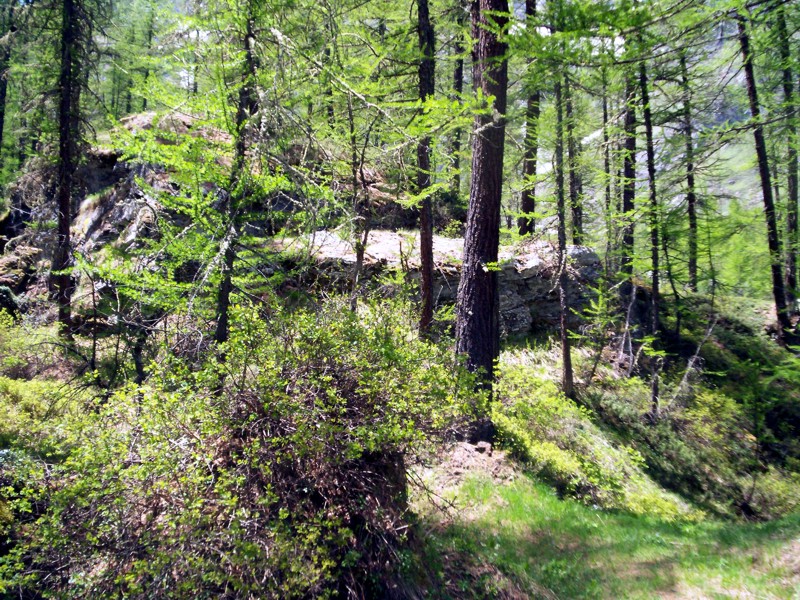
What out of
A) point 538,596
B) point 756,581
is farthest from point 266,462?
point 756,581

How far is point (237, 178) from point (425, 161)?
5.00 m

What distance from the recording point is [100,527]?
3115mm

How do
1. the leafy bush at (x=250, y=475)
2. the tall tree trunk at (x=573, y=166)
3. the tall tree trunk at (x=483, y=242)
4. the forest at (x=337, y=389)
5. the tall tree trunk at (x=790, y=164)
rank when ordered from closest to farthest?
the leafy bush at (x=250, y=475) < the forest at (x=337, y=389) < the tall tree trunk at (x=483, y=242) < the tall tree trunk at (x=790, y=164) < the tall tree trunk at (x=573, y=166)

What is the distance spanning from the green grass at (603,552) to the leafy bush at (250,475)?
1398 mm

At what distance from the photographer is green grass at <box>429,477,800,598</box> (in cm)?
432

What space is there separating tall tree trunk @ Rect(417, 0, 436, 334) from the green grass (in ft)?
12.4

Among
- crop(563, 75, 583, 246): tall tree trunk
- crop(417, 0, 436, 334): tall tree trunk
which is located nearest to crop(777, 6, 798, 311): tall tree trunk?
crop(563, 75, 583, 246): tall tree trunk

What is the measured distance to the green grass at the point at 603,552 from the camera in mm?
4324

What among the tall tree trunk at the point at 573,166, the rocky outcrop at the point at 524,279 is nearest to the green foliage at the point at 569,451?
the rocky outcrop at the point at 524,279

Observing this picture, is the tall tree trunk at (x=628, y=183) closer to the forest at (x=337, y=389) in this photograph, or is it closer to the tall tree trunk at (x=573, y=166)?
the forest at (x=337, y=389)

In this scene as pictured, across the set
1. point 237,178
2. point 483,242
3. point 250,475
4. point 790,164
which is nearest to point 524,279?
point 483,242

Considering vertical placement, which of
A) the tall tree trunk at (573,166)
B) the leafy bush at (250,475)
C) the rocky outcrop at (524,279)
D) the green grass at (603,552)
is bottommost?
the green grass at (603,552)

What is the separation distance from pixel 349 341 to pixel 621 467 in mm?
7358

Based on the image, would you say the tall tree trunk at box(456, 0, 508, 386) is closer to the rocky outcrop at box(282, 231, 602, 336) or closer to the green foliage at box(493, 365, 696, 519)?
the green foliage at box(493, 365, 696, 519)
